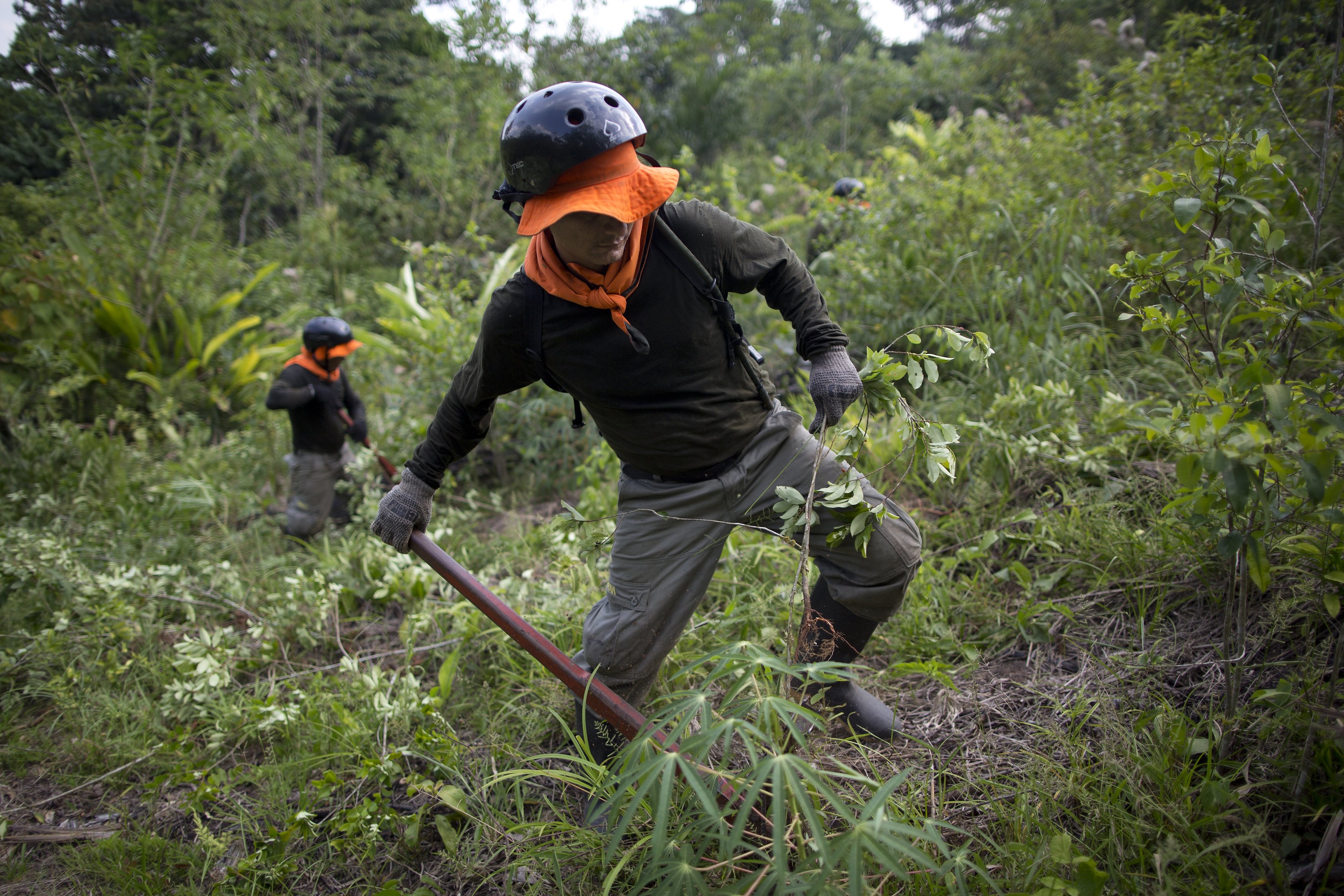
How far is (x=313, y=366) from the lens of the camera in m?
4.81

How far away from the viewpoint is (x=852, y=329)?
4.10 metres

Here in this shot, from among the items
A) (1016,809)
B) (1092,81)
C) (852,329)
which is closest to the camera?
(1016,809)

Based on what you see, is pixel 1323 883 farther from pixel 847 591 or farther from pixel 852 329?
pixel 852 329

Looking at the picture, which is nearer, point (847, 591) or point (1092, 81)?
point (847, 591)

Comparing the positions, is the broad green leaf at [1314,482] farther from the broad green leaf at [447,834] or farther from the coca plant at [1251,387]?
the broad green leaf at [447,834]

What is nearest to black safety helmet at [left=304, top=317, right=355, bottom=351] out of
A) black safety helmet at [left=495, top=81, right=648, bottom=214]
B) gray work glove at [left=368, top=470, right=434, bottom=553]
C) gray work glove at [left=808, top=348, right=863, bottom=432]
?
gray work glove at [left=368, top=470, right=434, bottom=553]

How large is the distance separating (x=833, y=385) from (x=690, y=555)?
0.61 meters

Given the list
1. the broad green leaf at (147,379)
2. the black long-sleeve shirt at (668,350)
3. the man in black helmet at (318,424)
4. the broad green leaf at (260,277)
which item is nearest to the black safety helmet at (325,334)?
the man in black helmet at (318,424)

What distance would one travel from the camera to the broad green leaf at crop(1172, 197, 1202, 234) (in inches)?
57.0

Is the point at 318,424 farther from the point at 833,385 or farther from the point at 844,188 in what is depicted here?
the point at 844,188

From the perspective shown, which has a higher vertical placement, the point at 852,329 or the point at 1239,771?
the point at 852,329

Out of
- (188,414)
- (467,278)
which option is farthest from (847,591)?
(188,414)

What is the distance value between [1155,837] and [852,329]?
9.66 ft

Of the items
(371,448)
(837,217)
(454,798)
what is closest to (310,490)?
(371,448)
